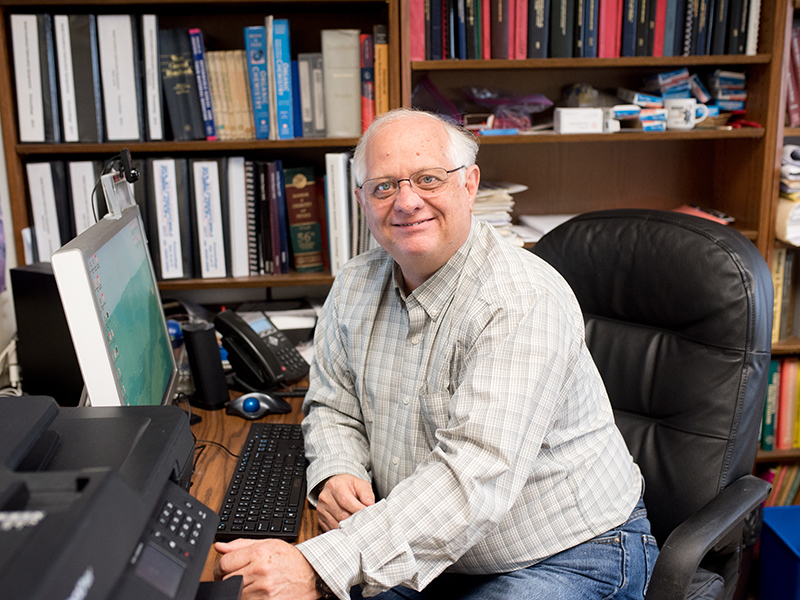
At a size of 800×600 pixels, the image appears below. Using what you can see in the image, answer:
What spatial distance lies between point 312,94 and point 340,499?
1.20 metres

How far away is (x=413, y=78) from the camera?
6.66 ft

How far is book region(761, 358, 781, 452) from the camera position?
6.85ft

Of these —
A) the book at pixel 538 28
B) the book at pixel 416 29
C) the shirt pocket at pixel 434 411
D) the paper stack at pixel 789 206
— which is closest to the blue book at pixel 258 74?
the book at pixel 416 29

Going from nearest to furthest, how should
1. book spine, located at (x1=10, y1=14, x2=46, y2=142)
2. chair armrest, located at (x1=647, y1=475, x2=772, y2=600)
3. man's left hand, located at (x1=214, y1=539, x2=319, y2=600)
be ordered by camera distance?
man's left hand, located at (x1=214, y1=539, x2=319, y2=600) → chair armrest, located at (x1=647, y1=475, x2=772, y2=600) → book spine, located at (x1=10, y1=14, x2=46, y2=142)

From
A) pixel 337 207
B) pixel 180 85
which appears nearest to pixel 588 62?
pixel 337 207

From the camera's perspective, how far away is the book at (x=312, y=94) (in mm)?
1847

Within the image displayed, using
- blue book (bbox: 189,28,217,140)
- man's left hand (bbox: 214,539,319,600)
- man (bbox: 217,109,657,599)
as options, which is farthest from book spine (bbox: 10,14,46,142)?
man's left hand (bbox: 214,539,319,600)

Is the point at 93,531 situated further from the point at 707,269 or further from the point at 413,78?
the point at 413,78

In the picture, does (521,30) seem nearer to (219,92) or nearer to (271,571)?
(219,92)

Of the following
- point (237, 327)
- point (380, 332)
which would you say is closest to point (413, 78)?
point (237, 327)

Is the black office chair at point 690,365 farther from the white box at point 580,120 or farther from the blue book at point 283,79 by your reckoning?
the blue book at point 283,79

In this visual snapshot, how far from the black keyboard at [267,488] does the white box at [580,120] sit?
114cm

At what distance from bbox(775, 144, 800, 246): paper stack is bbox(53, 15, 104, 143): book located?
193 cm

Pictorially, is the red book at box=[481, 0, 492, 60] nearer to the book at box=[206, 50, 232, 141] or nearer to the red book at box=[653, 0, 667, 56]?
the red book at box=[653, 0, 667, 56]
